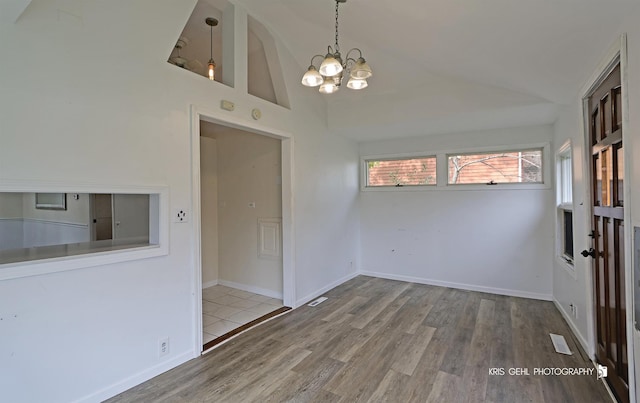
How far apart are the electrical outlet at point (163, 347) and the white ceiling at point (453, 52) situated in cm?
305

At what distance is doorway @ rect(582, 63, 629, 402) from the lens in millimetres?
1879

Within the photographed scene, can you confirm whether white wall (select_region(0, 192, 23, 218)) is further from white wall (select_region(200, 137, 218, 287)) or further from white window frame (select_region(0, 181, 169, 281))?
white window frame (select_region(0, 181, 169, 281))

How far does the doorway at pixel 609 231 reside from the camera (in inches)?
74.0

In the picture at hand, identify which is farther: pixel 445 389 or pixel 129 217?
pixel 129 217

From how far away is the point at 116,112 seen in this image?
213cm

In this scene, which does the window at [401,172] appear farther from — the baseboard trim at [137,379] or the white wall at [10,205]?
the white wall at [10,205]

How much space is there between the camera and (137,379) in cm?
224

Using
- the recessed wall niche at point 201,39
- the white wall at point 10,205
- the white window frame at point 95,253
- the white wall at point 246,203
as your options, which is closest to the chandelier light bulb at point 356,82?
the recessed wall niche at point 201,39

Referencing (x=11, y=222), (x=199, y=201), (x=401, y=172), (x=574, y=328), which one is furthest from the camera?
(x=401, y=172)

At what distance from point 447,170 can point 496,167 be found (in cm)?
66

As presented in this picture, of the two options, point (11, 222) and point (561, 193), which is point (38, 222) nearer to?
point (11, 222)

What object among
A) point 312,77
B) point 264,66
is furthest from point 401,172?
point 312,77

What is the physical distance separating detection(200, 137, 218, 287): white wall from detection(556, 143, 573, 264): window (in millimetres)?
4631

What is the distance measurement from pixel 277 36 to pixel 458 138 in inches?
117
